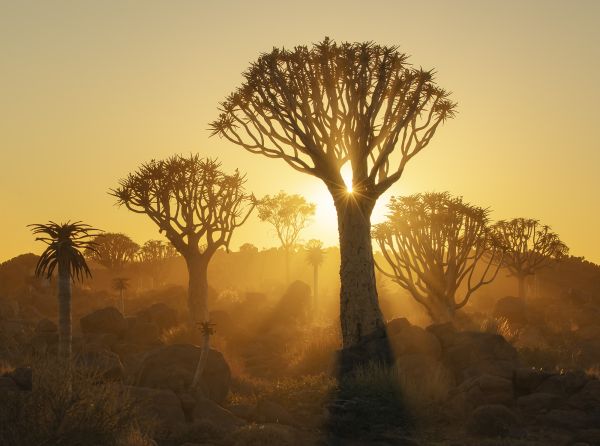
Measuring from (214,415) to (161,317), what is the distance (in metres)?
15.2

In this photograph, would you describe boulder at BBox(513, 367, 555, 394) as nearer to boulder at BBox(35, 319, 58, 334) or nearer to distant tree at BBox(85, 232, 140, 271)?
boulder at BBox(35, 319, 58, 334)

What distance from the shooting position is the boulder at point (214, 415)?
1281 centimetres

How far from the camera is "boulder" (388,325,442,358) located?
672 inches

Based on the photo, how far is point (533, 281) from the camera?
5081 cm

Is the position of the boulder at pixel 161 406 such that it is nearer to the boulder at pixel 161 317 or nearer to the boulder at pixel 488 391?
the boulder at pixel 488 391

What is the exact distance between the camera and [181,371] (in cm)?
1548

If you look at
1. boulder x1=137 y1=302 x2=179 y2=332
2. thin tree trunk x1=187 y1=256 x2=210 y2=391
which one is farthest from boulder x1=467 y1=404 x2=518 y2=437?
boulder x1=137 y1=302 x2=179 y2=332

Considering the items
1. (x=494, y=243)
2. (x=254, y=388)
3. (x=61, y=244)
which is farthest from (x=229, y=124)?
(x=494, y=243)

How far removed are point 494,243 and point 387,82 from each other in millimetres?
9156

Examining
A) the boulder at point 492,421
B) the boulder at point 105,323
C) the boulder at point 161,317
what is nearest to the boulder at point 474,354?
the boulder at point 492,421

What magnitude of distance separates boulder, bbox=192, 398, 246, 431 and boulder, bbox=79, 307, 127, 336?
12113mm

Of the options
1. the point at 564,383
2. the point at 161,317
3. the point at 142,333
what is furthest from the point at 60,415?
the point at 161,317

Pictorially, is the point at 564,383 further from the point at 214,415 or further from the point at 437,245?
the point at 437,245

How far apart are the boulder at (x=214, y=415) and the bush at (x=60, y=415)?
9.98 feet
